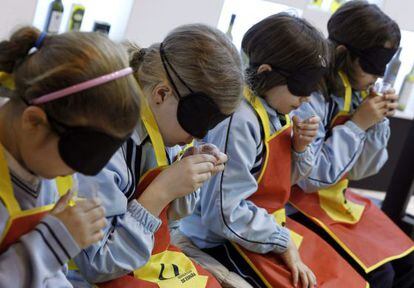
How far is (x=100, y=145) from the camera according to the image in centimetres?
111

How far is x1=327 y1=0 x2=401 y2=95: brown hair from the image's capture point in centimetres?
222

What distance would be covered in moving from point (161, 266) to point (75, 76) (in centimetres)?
60

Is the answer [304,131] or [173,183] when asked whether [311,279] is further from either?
[173,183]

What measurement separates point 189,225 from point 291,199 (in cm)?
50

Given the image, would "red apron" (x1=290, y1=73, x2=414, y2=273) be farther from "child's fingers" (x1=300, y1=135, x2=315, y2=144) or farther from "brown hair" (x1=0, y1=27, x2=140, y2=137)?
"brown hair" (x1=0, y1=27, x2=140, y2=137)

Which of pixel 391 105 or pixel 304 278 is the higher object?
pixel 391 105

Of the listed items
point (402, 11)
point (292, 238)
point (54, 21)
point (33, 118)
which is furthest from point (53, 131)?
point (402, 11)

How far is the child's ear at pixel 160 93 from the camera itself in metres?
1.46

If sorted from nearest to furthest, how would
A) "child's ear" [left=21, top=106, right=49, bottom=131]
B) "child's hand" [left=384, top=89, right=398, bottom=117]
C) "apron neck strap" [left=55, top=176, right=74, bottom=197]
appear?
"child's ear" [left=21, top=106, right=49, bottom=131] < "apron neck strap" [left=55, top=176, right=74, bottom=197] < "child's hand" [left=384, top=89, right=398, bottom=117]

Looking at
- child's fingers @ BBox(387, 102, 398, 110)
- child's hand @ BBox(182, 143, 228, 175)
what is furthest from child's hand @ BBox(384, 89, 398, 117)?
child's hand @ BBox(182, 143, 228, 175)

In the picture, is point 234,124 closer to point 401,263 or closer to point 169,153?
point 169,153

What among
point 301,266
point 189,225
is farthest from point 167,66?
point 301,266

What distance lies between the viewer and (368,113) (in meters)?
2.31

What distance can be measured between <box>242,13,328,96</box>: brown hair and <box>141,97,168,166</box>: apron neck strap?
0.48m
